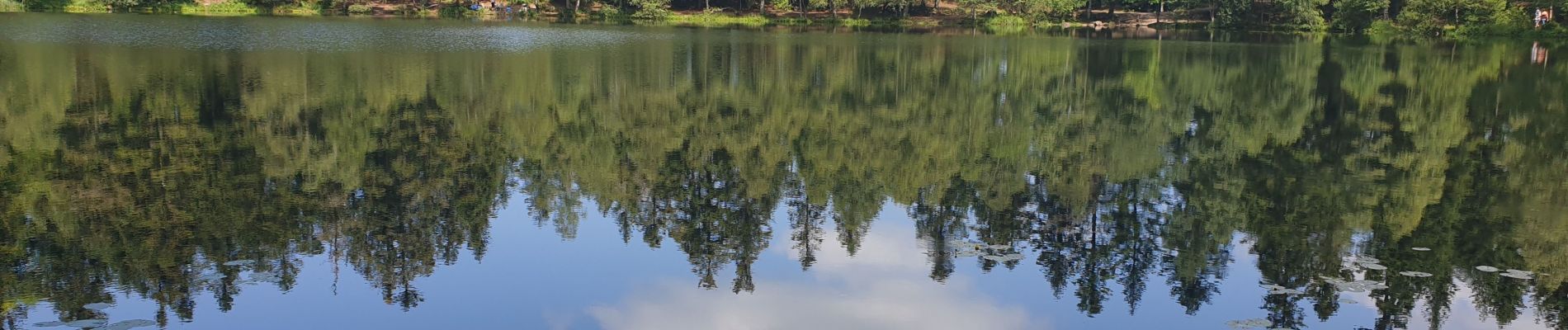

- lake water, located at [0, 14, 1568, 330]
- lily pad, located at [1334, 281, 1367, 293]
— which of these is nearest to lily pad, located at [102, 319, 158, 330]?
lake water, located at [0, 14, 1568, 330]

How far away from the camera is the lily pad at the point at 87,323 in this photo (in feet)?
25.8

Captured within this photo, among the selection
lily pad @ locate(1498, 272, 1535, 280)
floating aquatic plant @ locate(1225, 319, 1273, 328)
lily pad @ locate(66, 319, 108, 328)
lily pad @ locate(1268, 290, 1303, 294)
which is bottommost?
floating aquatic plant @ locate(1225, 319, 1273, 328)

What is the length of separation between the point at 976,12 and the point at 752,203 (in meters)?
69.0

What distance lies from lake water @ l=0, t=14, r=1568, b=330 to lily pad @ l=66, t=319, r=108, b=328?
0.03 meters

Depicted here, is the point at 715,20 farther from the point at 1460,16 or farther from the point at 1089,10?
the point at 1460,16

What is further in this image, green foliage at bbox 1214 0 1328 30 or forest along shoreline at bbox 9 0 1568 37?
green foliage at bbox 1214 0 1328 30

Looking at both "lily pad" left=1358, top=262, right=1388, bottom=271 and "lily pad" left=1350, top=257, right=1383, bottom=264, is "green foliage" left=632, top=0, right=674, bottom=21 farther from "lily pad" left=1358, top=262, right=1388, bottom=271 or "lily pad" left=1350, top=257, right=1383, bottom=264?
"lily pad" left=1358, top=262, right=1388, bottom=271

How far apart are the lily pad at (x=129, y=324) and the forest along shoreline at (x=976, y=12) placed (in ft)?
194

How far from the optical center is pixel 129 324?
26.1ft

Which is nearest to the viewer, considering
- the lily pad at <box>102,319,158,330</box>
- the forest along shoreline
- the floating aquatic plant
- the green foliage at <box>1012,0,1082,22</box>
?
the lily pad at <box>102,319,158,330</box>

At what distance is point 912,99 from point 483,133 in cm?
1043

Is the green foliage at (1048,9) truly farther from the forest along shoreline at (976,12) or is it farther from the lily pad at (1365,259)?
the lily pad at (1365,259)

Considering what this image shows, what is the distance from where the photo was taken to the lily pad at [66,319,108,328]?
25.8ft

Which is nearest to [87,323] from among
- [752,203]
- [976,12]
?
[752,203]
